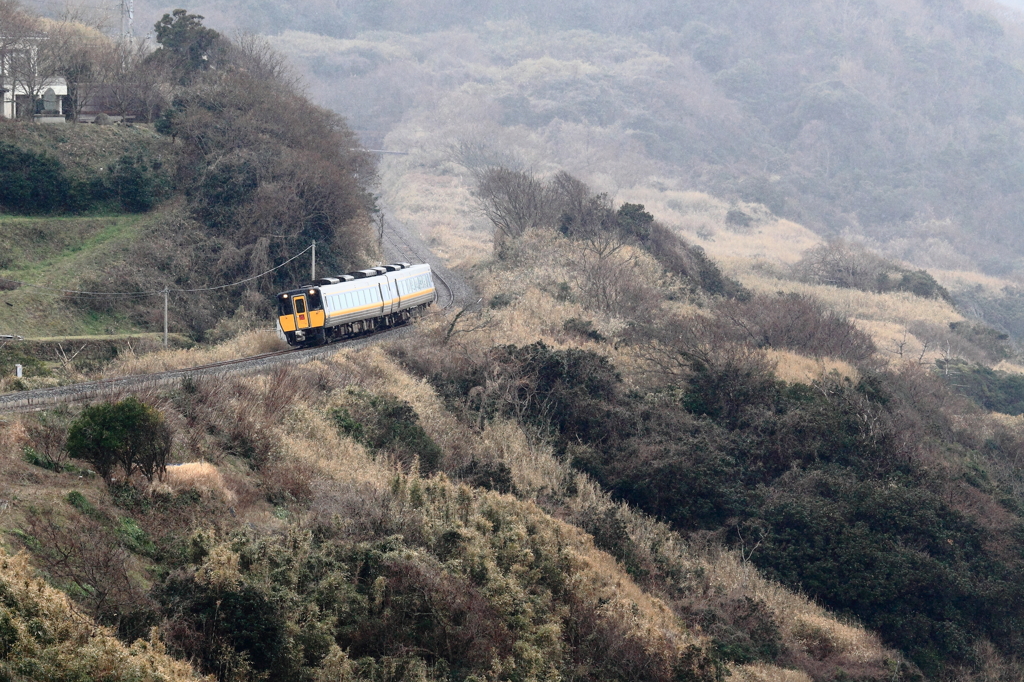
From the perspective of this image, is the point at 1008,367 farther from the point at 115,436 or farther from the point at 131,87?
the point at 115,436

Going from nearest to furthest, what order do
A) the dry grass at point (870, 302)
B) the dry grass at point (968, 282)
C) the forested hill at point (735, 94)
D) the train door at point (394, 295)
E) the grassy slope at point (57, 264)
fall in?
the grassy slope at point (57, 264)
the train door at point (394, 295)
the dry grass at point (870, 302)
the dry grass at point (968, 282)
the forested hill at point (735, 94)

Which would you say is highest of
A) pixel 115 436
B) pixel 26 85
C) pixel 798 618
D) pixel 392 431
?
pixel 26 85

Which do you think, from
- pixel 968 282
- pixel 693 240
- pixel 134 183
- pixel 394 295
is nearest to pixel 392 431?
pixel 394 295

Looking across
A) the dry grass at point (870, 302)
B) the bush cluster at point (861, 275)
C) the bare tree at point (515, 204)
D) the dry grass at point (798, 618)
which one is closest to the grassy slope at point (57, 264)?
the bare tree at point (515, 204)

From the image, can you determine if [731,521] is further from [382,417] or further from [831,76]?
[831,76]

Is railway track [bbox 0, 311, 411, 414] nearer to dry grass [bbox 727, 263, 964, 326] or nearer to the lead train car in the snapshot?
the lead train car

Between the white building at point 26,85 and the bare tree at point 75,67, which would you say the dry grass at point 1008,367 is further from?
the white building at point 26,85
